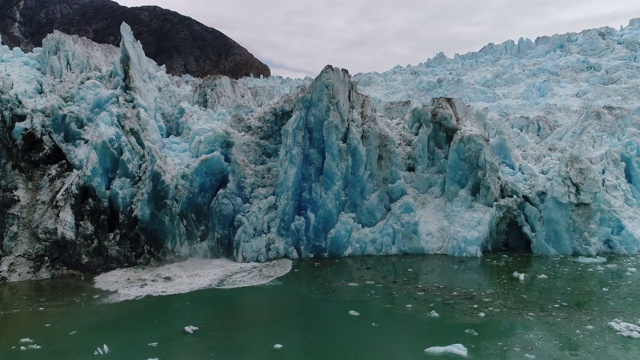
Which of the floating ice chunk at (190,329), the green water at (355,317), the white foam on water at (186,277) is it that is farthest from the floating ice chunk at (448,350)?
the white foam on water at (186,277)

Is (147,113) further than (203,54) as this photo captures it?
No

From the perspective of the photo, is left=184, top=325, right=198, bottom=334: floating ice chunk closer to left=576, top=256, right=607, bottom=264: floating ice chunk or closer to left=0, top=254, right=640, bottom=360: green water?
left=0, top=254, right=640, bottom=360: green water

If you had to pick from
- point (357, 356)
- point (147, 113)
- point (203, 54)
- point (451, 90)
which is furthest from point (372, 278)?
point (203, 54)

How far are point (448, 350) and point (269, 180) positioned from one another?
8.13 metres

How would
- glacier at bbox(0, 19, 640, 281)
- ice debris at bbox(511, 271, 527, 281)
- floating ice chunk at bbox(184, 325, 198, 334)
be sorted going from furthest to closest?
glacier at bbox(0, 19, 640, 281) < ice debris at bbox(511, 271, 527, 281) < floating ice chunk at bbox(184, 325, 198, 334)

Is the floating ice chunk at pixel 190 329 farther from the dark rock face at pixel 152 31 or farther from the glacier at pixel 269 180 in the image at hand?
the dark rock face at pixel 152 31

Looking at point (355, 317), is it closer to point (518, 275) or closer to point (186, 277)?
point (518, 275)

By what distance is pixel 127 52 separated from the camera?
15.3 m

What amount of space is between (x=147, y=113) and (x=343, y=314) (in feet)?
29.5

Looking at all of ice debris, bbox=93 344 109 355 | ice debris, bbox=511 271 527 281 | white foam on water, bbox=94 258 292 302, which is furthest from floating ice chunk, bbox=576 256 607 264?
ice debris, bbox=93 344 109 355

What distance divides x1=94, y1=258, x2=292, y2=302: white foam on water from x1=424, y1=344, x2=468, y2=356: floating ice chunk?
5054mm

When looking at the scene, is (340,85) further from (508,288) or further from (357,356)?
(357,356)

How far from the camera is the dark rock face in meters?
37.9

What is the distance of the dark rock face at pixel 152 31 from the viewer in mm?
37875
